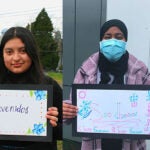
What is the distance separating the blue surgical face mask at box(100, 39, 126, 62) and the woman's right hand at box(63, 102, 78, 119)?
0.41m

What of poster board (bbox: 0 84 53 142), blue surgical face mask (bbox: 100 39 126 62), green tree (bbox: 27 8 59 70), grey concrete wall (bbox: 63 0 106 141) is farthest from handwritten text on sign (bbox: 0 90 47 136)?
green tree (bbox: 27 8 59 70)

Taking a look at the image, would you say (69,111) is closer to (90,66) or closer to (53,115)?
(53,115)

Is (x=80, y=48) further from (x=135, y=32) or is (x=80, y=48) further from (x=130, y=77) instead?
(x=130, y=77)

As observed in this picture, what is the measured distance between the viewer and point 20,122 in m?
2.54

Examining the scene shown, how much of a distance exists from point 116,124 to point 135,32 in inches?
42.0

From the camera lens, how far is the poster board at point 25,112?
8.10 ft

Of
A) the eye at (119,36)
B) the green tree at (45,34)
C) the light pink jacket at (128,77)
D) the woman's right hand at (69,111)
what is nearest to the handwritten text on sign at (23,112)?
the woman's right hand at (69,111)

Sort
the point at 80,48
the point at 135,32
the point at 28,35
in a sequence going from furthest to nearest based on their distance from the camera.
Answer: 1. the point at 80,48
2. the point at 135,32
3. the point at 28,35

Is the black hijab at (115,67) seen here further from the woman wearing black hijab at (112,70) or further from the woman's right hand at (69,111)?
the woman's right hand at (69,111)

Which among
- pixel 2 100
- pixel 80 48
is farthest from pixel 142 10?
pixel 2 100

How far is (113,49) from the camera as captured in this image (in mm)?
2629

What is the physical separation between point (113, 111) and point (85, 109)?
185 mm

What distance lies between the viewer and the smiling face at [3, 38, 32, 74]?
2.36m

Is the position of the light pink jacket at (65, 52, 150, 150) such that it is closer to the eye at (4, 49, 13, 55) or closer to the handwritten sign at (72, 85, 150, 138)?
the handwritten sign at (72, 85, 150, 138)
